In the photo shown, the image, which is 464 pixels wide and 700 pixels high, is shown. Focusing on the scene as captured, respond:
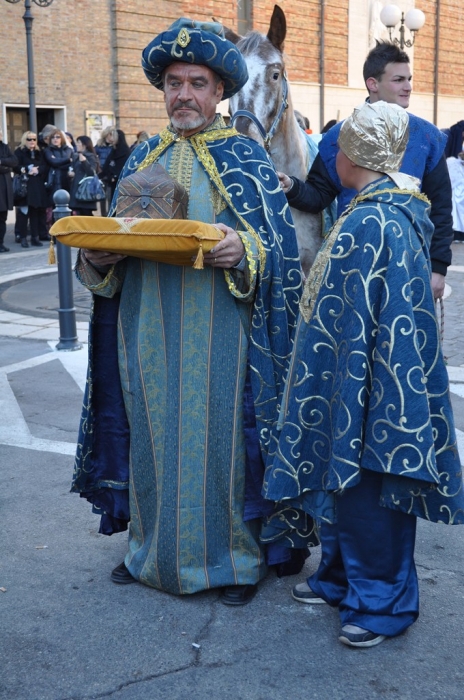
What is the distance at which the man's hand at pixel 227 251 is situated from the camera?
3.04 meters

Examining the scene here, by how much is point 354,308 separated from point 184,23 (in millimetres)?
1176

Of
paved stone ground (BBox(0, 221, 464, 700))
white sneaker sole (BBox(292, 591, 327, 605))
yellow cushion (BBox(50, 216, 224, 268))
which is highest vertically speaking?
yellow cushion (BBox(50, 216, 224, 268))

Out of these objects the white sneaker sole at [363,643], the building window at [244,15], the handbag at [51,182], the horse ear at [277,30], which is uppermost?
the building window at [244,15]

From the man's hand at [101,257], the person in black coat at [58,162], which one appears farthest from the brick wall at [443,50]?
the man's hand at [101,257]

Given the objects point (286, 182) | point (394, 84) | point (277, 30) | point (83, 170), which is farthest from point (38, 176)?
point (286, 182)

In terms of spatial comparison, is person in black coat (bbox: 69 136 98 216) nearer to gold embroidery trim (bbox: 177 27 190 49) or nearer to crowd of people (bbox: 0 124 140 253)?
crowd of people (bbox: 0 124 140 253)

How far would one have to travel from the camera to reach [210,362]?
10.7 ft

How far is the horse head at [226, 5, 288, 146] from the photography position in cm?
516

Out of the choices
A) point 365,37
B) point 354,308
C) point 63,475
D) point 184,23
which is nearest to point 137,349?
point 354,308

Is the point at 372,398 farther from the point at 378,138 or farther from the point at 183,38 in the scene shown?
the point at 183,38

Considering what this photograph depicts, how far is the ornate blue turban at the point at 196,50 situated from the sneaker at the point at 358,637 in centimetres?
194

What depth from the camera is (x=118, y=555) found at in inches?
150

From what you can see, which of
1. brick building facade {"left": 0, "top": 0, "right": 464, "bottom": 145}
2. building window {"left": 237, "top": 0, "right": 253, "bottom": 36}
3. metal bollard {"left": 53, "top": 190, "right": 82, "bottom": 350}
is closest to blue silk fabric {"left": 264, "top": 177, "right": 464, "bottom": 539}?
metal bollard {"left": 53, "top": 190, "right": 82, "bottom": 350}

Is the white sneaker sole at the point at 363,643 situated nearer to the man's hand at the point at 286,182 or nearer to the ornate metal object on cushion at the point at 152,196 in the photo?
the ornate metal object on cushion at the point at 152,196
